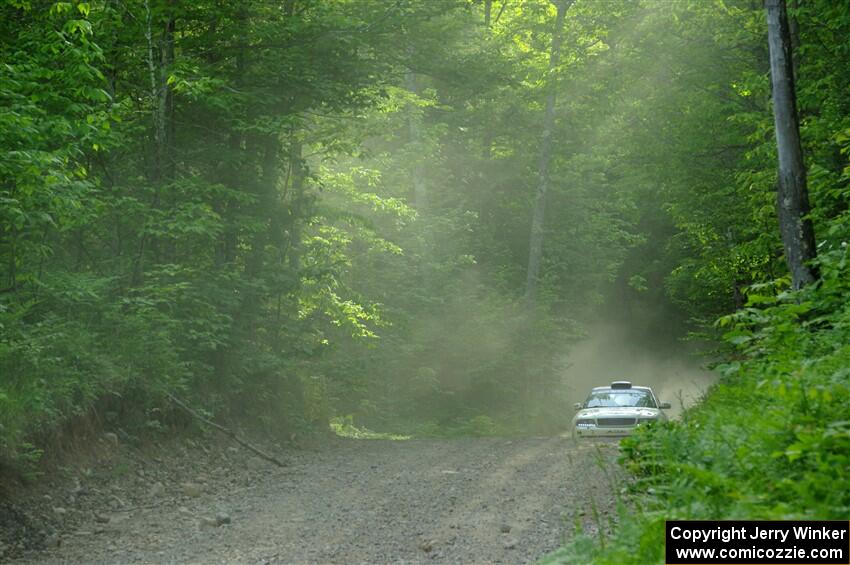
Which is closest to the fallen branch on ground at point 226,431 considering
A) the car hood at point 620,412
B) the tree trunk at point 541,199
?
the car hood at point 620,412

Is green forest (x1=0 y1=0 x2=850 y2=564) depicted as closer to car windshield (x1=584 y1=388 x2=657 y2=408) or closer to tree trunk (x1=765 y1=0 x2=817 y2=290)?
tree trunk (x1=765 y1=0 x2=817 y2=290)

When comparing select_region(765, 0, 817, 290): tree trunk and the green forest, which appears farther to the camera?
select_region(765, 0, 817, 290): tree trunk

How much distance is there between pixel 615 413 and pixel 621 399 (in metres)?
1.34

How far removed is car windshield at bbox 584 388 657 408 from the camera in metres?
22.0

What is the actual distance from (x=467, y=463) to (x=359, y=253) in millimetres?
13888

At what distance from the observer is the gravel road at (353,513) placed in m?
9.56

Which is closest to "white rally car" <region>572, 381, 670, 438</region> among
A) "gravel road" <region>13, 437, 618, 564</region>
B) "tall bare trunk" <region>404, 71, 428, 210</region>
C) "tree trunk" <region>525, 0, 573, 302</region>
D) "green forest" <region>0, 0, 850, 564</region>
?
"green forest" <region>0, 0, 850, 564</region>

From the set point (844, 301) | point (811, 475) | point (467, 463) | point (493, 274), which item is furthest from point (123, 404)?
point (493, 274)

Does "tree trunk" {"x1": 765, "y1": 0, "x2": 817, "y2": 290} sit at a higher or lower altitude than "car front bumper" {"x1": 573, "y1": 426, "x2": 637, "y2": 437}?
higher

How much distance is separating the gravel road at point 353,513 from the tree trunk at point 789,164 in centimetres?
424

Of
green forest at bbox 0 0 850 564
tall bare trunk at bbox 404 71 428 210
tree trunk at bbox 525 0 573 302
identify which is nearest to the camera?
green forest at bbox 0 0 850 564

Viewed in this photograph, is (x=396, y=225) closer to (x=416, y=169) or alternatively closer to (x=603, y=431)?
(x=416, y=169)

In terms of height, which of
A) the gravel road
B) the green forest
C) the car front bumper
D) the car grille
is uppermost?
the green forest

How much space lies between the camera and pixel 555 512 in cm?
1127
